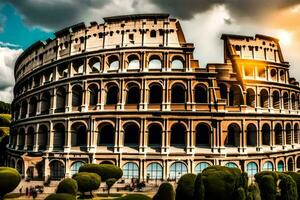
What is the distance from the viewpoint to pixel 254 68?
122 feet

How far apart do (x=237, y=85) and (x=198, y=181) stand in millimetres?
21983

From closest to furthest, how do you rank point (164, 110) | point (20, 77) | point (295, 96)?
point (164, 110)
point (295, 96)
point (20, 77)

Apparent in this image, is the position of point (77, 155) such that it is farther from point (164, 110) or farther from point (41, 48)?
point (41, 48)

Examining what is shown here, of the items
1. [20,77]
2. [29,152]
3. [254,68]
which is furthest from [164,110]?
[20,77]

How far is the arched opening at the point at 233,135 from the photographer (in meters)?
33.8

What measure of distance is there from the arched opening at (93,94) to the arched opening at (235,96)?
16465 mm

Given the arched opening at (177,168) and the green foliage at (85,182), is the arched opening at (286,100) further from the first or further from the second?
the green foliage at (85,182)

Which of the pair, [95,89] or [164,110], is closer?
[164,110]

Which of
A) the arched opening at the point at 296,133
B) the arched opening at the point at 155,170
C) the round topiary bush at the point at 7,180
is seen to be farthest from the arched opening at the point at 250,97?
the round topiary bush at the point at 7,180

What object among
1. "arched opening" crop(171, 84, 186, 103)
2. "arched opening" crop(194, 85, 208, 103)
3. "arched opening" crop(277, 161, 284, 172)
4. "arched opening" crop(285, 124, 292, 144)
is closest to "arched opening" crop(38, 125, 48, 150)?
"arched opening" crop(171, 84, 186, 103)

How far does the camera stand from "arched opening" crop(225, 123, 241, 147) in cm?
3375

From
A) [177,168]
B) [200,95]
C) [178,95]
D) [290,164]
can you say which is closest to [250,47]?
[200,95]

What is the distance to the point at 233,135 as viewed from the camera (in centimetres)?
3475

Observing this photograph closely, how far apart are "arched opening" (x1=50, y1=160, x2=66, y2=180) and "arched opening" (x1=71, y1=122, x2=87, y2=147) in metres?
2.64
